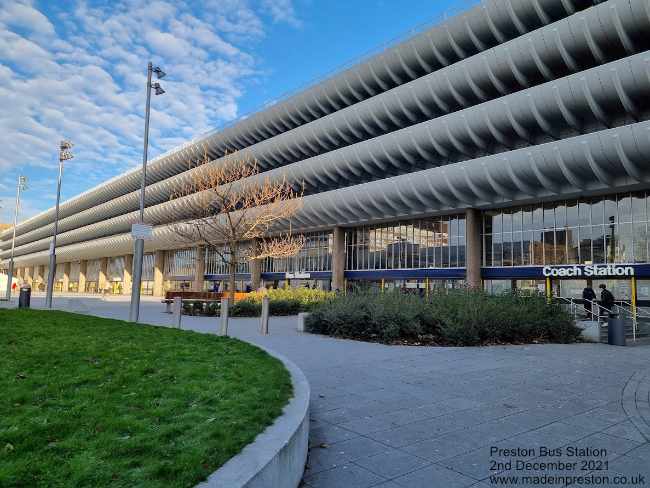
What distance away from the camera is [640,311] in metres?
23.4

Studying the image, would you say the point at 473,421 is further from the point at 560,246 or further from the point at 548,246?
the point at 548,246

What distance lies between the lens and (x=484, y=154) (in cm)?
3225

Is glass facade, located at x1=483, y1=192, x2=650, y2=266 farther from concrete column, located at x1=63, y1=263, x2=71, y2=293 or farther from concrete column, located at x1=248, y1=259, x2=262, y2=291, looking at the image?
concrete column, located at x1=63, y1=263, x2=71, y2=293

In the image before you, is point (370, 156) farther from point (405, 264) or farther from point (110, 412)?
point (110, 412)

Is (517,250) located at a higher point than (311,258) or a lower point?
lower

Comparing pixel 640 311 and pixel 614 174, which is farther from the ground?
pixel 614 174

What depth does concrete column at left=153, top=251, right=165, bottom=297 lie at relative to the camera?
70125 millimetres

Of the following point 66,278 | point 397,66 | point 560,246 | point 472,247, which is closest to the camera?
point 560,246

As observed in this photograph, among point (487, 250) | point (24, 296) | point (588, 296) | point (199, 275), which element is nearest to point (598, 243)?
point (487, 250)

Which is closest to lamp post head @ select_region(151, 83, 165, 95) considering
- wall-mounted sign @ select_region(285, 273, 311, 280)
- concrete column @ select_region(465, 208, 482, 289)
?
concrete column @ select_region(465, 208, 482, 289)

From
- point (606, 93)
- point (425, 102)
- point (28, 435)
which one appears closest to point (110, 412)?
point (28, 435)

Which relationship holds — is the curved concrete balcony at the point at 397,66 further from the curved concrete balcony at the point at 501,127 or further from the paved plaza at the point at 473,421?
the paved plaza at the point at 473,421

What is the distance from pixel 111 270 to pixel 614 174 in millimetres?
79952

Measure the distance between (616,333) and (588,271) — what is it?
589 inches
